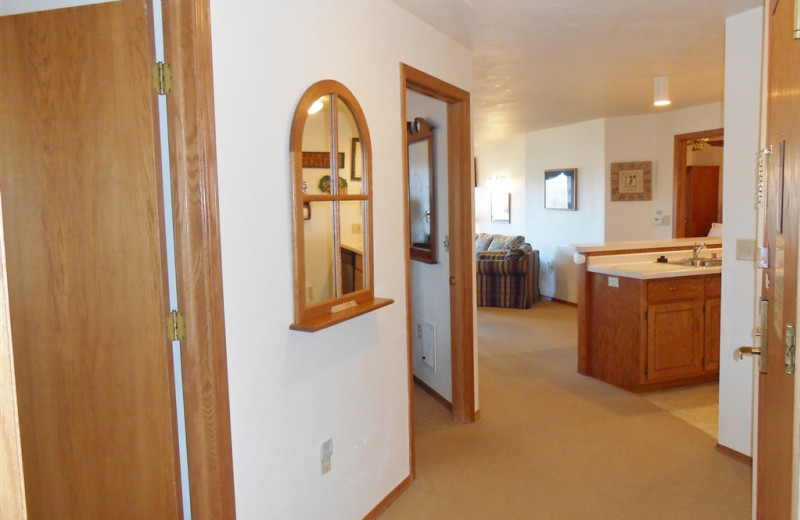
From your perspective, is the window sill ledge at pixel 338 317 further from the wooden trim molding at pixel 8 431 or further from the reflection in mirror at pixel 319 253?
the wooden trim molding at pixel 8 431

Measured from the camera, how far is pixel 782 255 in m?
1.34

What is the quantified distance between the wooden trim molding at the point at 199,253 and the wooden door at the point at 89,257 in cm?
6

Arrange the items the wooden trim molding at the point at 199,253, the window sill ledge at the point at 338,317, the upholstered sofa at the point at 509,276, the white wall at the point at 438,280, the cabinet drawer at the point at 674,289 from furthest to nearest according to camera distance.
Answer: the upholstered sofa at the point at 509,276 → the cabinet drawer at the point at 674,289 → the white wall at the point at 438,280 → the window sill ledge at the point at 338,317 → the wooden trim molding at the point at 199,253

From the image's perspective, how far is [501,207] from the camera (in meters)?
8.95

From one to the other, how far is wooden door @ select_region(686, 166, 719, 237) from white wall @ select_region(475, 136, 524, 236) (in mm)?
2045

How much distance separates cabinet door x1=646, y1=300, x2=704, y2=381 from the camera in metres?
4.08

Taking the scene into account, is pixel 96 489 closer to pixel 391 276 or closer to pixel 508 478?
pixel 391 276

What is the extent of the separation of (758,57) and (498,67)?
1646 millimetres

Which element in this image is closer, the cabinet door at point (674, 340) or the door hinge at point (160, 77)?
the door hinge at point (160, 77)

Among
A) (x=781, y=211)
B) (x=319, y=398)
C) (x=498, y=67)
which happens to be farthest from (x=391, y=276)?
(x=498, y=67)

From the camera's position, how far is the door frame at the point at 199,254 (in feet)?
5.33

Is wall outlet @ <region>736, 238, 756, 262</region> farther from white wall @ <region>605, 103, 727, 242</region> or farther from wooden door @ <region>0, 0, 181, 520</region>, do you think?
white wall @ <region>605, 103, 727, 242</region>

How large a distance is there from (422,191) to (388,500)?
209 cm

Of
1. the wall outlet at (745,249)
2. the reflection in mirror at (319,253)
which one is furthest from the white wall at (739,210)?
the reflection in mirror at (319,253)
